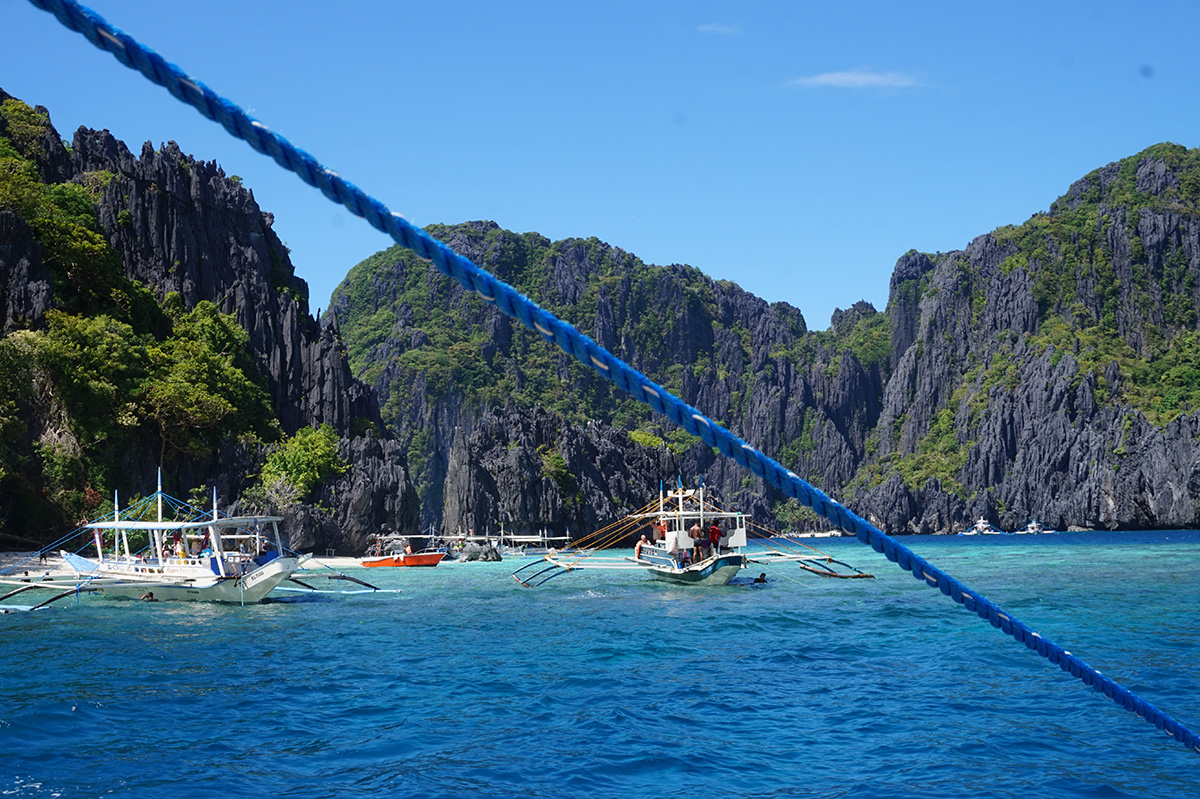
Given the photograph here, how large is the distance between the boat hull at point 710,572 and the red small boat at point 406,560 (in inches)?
998

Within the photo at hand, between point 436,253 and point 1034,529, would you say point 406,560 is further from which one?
point 1034,529

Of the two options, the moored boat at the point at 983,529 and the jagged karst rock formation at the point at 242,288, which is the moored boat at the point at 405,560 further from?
the moored boat at the point at 983,529

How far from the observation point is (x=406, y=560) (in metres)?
67.6

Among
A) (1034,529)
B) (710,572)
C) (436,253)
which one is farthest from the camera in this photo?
(1034,529)

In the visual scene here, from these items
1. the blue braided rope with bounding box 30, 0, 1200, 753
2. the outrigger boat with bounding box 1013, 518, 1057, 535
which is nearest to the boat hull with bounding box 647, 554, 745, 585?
the blue braided rope with bounding box 30, 0, 1200, 753

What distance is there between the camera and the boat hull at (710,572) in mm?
46463

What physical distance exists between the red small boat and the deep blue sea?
32049 mm

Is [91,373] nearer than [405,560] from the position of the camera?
Yes

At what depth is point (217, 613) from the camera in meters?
34.5

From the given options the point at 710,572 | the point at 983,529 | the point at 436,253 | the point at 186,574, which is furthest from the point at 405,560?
the point at 983,529

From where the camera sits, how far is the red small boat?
66812mm

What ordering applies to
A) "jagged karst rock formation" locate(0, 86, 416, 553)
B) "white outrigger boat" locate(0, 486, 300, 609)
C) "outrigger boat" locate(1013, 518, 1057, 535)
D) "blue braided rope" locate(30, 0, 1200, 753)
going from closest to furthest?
1. "blue braided rope" locate(30, 0, 1200, 753)
2. "white outrigger boat" locate(0, 486, 300, 609)
3. "jagged karst rock formation" locate(0, 86, 416, 553)
4. "outrigger boat" locate(1013, 518, 1057, 535)

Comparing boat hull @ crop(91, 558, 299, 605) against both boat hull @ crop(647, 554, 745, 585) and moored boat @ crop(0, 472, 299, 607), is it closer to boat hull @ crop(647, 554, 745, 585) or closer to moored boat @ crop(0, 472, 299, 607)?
moored boat @ crop(0, 472, 299, 607)

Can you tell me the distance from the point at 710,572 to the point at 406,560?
89.4ft
